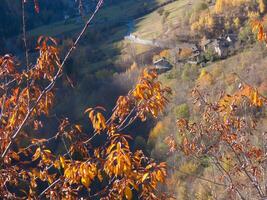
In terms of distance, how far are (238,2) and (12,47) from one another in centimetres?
1839

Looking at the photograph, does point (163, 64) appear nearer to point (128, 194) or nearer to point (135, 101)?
point (135, 101)

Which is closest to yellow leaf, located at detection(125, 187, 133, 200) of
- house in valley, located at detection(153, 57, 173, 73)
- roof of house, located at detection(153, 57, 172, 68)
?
house in valley, located at detection(153, 57, 173, 73)

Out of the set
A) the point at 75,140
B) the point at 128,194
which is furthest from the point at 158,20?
the point at 128,194

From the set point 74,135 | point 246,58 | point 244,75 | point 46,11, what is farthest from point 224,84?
point 46,11

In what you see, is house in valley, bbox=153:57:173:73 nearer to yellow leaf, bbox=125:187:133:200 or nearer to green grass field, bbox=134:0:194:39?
green grass field, bbox=134:0:194:39

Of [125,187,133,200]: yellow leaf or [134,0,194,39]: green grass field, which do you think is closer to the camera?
[125,187,133,200]: yellow leaf

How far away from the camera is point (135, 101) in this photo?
139 inches

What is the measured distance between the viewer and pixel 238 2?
1693 inches

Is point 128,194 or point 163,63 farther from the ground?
point 128,194

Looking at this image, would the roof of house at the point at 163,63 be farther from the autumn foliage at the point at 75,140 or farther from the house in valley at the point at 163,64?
the autumn foliage at the point at 75,140

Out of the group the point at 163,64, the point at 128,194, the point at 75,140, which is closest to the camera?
the point at 128,194

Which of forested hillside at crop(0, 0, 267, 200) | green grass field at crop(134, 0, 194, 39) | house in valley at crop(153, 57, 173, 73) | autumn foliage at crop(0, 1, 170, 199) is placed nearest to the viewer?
autumn foliage at crop(0, 1, 170, 199)

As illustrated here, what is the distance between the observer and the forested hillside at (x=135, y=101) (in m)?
3.42

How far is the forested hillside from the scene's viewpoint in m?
3.42
